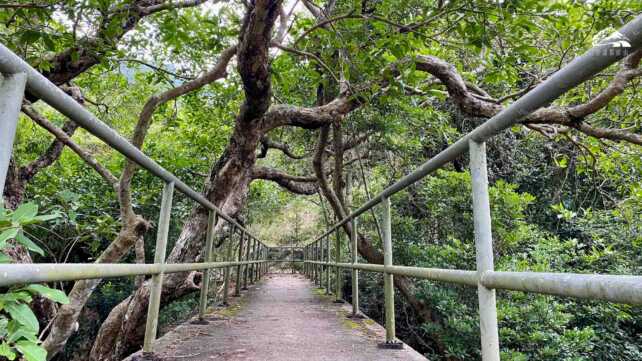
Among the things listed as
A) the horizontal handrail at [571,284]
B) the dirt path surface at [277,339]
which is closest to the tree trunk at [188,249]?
the dirt path surface at [277,339]

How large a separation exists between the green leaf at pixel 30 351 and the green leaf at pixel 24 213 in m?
0.28

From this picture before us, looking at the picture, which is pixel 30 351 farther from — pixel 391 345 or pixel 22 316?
pixel 391 345

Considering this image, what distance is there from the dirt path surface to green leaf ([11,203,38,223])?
3.76 ft

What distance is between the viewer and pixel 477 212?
4.13 feet

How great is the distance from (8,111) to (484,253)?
1.24 metres

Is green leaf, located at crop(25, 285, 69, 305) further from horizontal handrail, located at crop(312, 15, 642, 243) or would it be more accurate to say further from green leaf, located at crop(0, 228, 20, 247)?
horizontal handrail, located at crop(312, 15, 642, 243)

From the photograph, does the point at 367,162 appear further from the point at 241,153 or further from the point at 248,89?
the point at 248,89

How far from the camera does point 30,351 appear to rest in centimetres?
92

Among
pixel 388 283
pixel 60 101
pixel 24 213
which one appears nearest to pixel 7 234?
pixel 24 213

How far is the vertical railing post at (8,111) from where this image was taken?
82 cm

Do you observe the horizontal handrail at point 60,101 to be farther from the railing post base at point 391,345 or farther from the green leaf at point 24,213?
the railing post base at point 391,345

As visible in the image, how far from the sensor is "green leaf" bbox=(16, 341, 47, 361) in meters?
0.90

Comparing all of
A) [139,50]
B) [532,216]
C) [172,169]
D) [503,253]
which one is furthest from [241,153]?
[532,216]

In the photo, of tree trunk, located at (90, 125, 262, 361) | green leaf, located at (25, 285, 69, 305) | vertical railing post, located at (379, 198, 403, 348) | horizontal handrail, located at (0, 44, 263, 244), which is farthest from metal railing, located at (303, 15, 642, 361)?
tree trunk, located at (90, 125, 262, 361)
